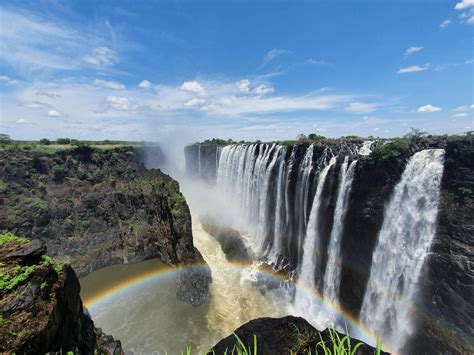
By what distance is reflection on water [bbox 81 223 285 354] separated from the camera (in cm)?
1688

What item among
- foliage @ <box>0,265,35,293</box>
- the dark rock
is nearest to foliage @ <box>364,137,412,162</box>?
the dark rock

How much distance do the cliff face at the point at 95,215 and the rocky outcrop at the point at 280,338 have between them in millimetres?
15905

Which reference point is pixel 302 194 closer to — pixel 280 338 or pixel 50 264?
pixel 280 338

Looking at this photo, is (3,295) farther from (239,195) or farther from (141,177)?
(239,195)

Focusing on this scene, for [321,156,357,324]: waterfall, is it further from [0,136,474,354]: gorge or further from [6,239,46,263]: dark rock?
[6,239,46,263]: dark rock

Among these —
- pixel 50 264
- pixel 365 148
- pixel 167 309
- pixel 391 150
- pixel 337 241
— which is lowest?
pixel 167 309

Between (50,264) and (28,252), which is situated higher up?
(28,252)

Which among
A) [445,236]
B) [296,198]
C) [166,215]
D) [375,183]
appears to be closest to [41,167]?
[166,215]

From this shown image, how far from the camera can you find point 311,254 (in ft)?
74.4

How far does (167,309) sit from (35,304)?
568 inches

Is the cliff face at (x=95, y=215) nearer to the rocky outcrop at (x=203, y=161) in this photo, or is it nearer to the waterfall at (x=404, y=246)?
the waterfall at (x=404, y=246)

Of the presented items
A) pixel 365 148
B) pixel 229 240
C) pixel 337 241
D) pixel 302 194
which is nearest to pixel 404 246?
pixel 337 241

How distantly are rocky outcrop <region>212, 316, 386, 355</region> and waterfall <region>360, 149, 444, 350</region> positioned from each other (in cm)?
1202

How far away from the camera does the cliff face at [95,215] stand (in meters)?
24.7
